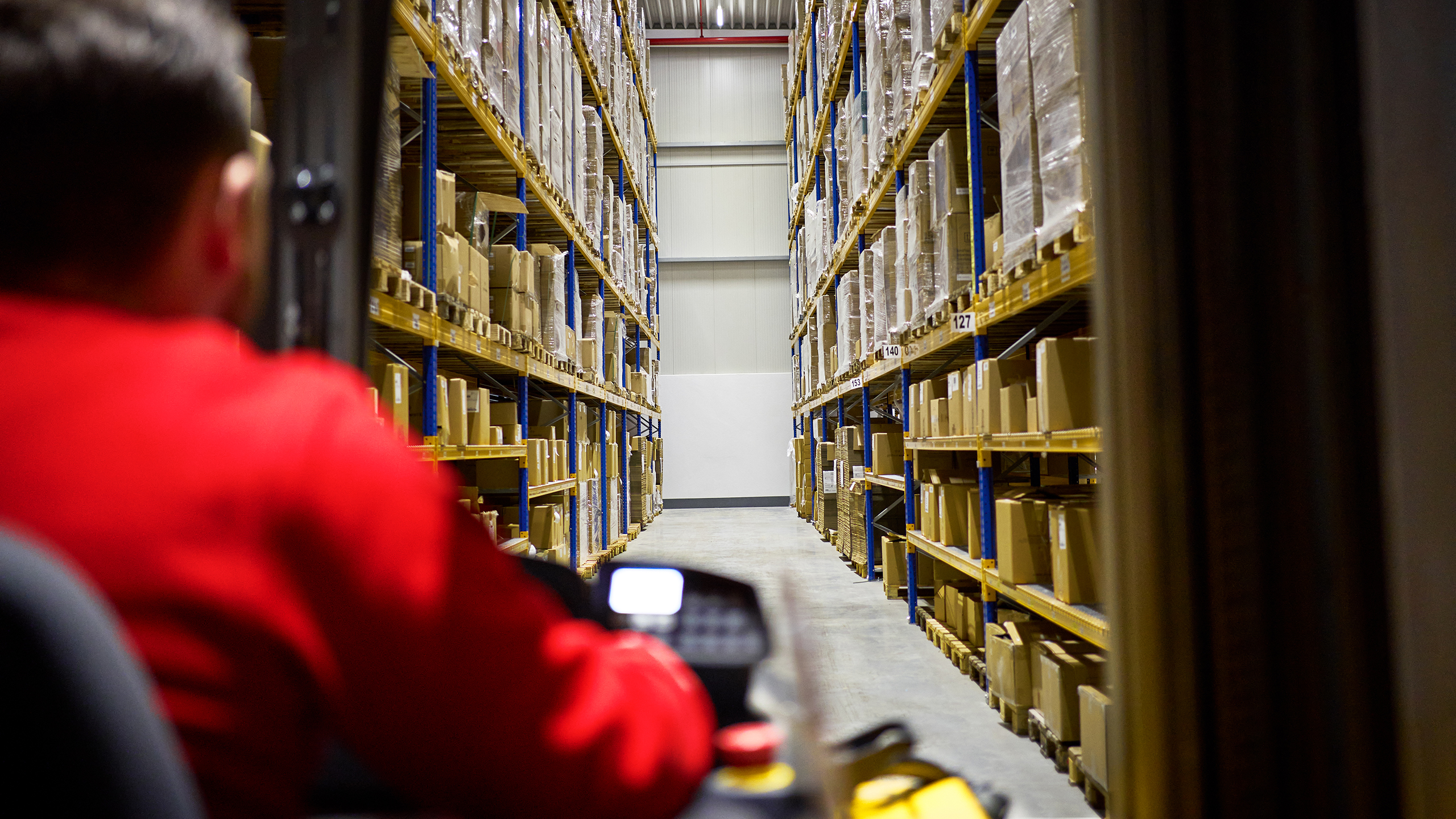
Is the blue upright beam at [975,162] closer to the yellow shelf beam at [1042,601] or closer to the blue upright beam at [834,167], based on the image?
the yellow shelf beam at [1042,601]

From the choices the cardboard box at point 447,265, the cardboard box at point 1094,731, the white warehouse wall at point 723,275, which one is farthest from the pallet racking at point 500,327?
the white warehouse wall at point 723,275

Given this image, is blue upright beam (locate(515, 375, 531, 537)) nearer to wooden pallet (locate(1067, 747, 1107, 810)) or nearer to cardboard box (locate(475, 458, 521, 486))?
cardboard box (locate(475, 458, 521, 486))

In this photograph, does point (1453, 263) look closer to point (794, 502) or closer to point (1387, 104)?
point (1387, 104)

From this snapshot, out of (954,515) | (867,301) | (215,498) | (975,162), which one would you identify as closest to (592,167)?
(867,301)

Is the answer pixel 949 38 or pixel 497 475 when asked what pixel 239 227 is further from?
pixel 497 475

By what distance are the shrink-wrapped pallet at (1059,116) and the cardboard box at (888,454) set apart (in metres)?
3.93

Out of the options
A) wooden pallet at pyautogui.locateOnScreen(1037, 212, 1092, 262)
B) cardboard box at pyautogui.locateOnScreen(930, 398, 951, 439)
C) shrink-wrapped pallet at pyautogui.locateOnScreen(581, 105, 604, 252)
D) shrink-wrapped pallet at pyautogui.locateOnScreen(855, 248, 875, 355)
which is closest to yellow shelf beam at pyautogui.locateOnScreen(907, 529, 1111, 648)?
cardboard box at pyautogui.locateOnScreen(930, 398, 951, 439)

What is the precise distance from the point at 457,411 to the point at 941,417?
2824mm

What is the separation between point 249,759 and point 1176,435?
3.38ft

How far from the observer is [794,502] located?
1508cm

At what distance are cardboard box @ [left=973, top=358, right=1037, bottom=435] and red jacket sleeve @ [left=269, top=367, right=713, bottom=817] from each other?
3740 mm

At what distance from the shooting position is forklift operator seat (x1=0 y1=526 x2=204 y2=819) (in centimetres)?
51

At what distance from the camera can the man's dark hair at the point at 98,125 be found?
0.60m

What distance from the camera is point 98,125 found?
0.62m
